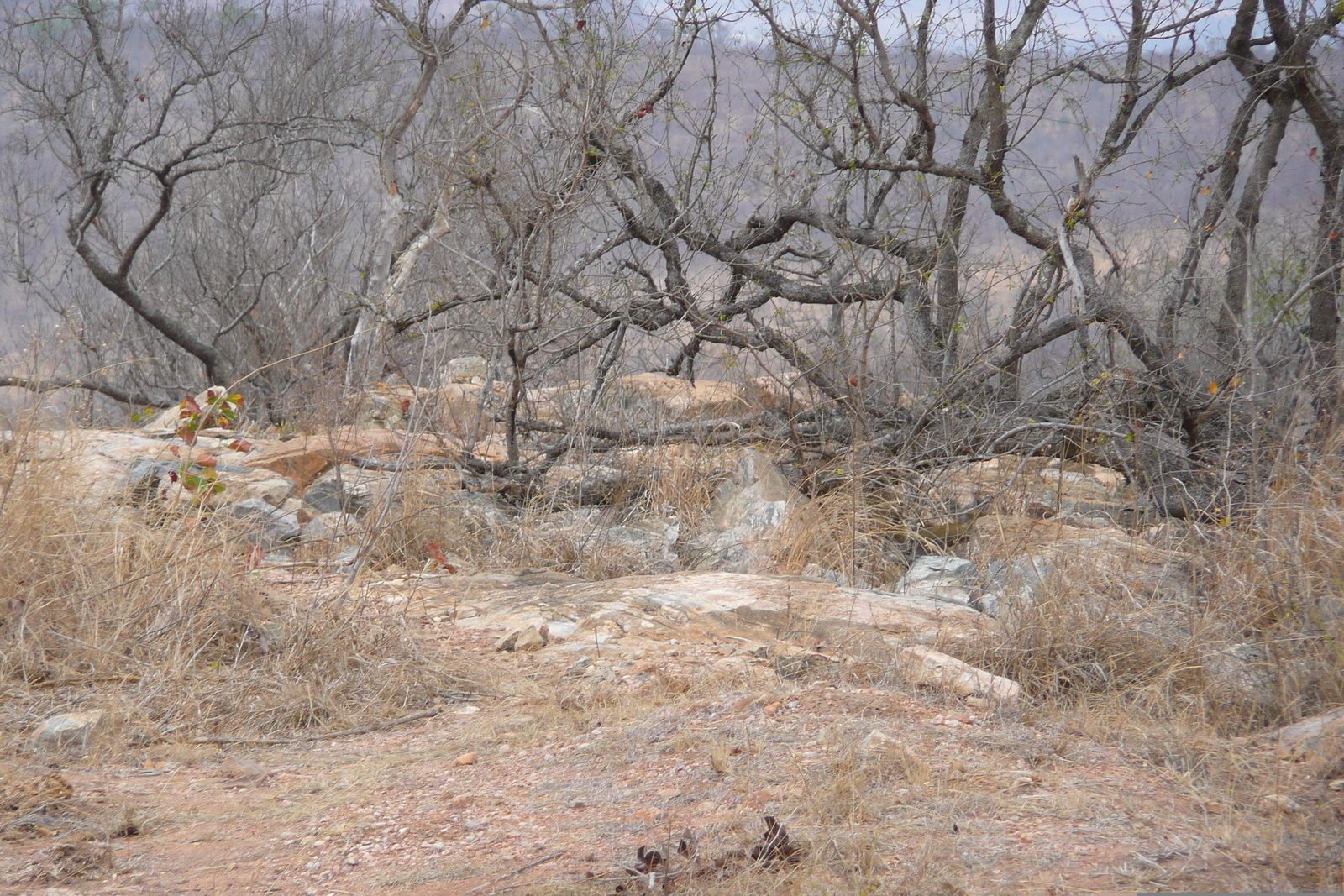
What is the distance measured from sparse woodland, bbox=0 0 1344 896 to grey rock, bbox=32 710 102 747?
0.02 meters

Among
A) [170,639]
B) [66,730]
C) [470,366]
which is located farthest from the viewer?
[470,366]

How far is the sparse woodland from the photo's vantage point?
2.15 metres

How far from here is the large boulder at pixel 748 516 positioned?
15.1 feet

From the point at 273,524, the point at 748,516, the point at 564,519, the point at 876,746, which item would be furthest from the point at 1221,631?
the point at 273,524

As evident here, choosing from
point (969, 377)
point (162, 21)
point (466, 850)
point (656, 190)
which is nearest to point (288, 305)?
point (162, 21)

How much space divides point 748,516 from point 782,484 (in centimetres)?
39

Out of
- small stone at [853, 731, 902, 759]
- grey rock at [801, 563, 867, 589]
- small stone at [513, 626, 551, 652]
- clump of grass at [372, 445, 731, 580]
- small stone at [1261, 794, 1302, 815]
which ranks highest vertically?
clump of grass at [372, 445, 731, 580]

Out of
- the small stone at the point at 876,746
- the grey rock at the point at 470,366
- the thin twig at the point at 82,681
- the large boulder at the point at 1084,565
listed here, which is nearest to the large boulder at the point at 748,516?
the large boulder at the point at 1084,565

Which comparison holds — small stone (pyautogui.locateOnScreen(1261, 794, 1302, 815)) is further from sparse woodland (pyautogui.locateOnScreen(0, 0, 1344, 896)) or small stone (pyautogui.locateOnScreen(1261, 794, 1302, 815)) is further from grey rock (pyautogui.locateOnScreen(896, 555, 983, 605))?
grey rock (pyautogui.locateOnScreen(896, 555, 983, 605))

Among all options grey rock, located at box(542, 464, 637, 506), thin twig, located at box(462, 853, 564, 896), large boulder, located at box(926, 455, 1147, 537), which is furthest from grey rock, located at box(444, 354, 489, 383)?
thin twig, located at box(462, 853, 564, 896)

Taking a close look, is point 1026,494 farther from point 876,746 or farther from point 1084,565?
point 876,746

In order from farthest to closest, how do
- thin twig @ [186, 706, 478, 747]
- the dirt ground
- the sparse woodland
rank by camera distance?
thin twig @ [186, 706, 478, 747], the sparse woodland, the dirt ground

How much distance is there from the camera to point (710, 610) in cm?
358

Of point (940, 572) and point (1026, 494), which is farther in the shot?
point (1026, 494)
